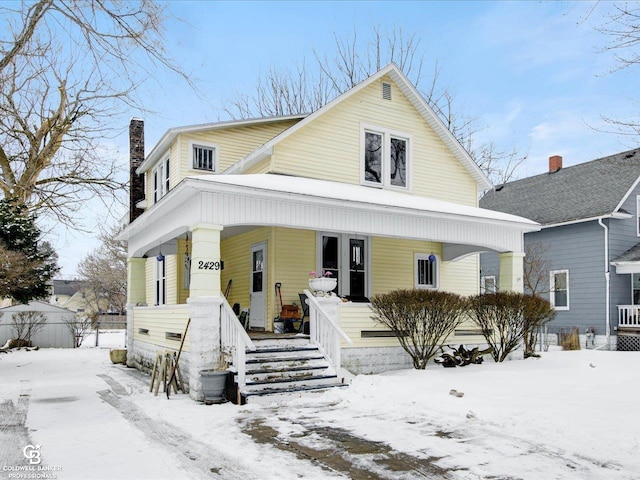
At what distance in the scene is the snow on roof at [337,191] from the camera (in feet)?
33.0

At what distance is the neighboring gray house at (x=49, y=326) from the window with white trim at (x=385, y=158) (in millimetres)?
15207

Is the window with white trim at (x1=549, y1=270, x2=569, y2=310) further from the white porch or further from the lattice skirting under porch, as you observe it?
the white porch

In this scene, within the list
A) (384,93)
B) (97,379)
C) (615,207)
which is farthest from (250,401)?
(615,207)

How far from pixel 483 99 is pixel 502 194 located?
5.49 meters

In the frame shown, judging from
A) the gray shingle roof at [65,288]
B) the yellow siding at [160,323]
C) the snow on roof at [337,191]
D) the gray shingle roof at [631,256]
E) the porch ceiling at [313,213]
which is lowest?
the gray shingle roof at [65,288]

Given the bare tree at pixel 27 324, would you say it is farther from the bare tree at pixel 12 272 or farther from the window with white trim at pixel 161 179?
the window with white trim at pixel 161 179

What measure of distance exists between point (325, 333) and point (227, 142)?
797 cm

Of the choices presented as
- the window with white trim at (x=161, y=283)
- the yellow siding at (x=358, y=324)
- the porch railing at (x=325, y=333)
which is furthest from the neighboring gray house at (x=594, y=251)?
the window with white trim at (x=161, y=283)

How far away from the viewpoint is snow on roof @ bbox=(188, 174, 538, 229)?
10.1m

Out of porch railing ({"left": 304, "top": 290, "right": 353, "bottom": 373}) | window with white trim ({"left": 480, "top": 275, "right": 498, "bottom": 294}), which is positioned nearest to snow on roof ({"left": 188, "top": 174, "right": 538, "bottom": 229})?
porch railing ({"left": 304, "top": 290, "right": 353, "bottom": 373})

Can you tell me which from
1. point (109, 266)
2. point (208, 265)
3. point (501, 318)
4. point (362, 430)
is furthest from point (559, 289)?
point (109, 266)

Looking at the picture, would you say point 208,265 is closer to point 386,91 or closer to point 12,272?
point 386,91

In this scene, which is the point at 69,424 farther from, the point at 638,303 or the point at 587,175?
the point at 587,175

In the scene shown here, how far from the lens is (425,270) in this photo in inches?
620
